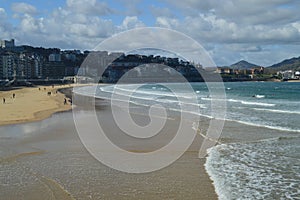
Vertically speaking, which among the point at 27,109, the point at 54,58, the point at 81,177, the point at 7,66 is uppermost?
the point at 54,58

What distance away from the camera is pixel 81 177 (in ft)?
28.5

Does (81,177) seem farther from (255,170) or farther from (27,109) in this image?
(27,109)

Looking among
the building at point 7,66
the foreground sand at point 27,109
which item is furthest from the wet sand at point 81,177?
the building at point 7,66

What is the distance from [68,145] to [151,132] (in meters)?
4.69

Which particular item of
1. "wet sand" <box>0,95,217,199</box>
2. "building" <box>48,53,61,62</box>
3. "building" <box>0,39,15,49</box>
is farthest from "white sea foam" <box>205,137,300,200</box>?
"building" <box>0,39,15,49</box>

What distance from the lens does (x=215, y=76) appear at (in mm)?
157375

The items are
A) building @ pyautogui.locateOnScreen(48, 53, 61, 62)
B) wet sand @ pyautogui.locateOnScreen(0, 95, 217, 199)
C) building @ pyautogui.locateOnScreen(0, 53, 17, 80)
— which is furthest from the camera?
building @ pyautogui.locateOnScreen(48, 53, 61, 62)

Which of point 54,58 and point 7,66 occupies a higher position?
point 54,58

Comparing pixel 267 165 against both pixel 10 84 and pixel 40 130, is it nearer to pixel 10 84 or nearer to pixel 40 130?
pixel 40 130

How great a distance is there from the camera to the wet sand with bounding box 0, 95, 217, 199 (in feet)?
24.5

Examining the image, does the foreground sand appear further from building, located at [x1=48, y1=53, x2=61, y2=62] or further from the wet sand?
building, located at [x1=48, y1=53, x2=61, y2=62]

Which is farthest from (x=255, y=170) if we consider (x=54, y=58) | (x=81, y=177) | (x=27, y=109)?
(x=54, y=58)

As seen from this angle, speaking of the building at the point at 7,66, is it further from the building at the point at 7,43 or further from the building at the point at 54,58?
the building at the point at 7,43

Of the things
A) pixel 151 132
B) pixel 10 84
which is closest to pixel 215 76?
pixel 10 84
